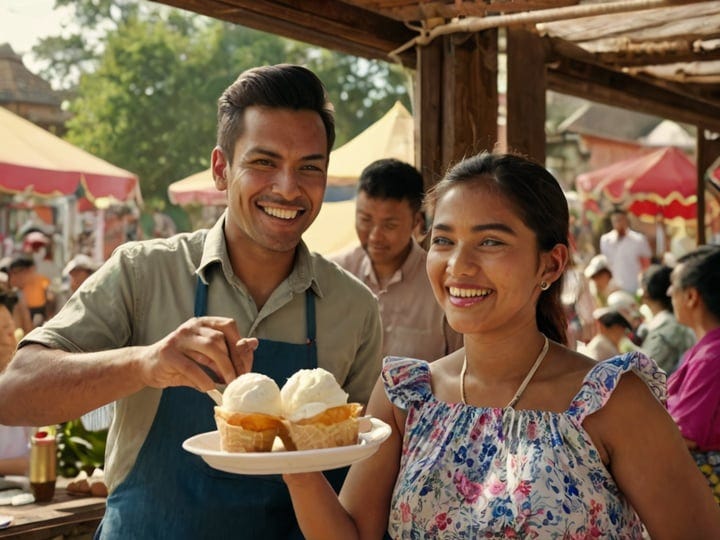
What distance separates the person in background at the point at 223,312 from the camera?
89.9 inches

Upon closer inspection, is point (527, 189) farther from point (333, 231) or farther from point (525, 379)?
point (333, 231)

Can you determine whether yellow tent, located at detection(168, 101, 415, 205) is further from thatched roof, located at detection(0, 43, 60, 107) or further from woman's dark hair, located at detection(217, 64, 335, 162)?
thatched roof, located at detection(0, 43, 60, 107)

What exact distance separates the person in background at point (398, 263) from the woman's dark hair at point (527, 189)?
2.00 metres

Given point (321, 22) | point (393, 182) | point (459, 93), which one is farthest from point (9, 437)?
point (459, 93)

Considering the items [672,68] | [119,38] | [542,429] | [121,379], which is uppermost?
[119,38]

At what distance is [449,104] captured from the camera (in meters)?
4.57

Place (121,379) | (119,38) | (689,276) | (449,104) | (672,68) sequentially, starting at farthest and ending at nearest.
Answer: (119,38)
(672,68)
(689,276)
(449,104)
(121,379)

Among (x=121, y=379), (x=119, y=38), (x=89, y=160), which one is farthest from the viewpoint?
(x=119, y=38)

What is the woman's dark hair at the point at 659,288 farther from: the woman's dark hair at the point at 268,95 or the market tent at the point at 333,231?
the woman's dark hair at the point at 268,95

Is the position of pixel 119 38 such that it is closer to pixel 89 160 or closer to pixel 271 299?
pixel 89 160

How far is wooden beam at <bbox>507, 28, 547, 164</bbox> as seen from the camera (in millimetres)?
4809

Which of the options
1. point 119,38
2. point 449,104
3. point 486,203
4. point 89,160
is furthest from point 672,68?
point 119,38

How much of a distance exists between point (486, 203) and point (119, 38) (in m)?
29.3

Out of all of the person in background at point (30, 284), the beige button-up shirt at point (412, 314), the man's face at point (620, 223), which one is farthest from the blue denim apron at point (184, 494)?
the man's face at point (620, 223)
